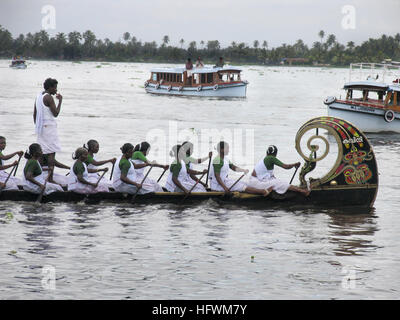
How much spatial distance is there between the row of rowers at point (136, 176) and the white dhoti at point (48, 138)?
30 centimetres

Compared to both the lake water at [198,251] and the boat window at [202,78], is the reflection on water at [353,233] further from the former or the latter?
the boat window at [202,78]

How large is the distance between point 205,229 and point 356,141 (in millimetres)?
3985

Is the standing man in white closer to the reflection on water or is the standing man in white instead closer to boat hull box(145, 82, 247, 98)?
the reflection on water

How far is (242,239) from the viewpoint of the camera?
12922 mm

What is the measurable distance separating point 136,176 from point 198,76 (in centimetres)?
3750

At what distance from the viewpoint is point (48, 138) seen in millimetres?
14461

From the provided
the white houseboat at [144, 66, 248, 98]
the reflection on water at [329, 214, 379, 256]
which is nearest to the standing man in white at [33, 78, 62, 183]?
the reflection on water at [329, 214, 379, 256]

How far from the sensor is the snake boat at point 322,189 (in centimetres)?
1463

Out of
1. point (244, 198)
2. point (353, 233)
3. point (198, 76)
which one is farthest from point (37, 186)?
point (198, 76)

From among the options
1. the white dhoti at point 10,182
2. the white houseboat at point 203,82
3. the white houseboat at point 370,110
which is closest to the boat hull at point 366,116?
the white houseboat at point 370,110

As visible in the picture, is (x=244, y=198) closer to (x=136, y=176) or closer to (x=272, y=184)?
(x=272, y=184)

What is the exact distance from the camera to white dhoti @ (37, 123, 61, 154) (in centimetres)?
1443

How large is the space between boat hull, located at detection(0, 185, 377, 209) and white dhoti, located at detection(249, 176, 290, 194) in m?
0.14

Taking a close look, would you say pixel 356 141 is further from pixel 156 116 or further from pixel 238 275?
pixel 156 116
